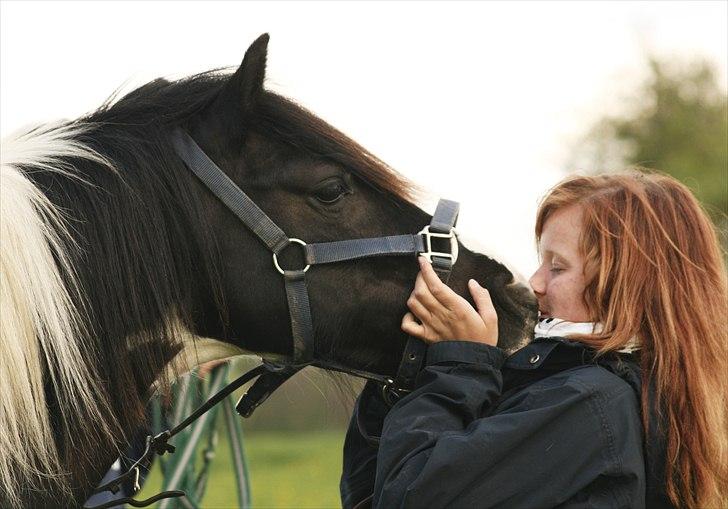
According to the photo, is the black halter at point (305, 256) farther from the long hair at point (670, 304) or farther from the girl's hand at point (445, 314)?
the long hair at point (670, 304)

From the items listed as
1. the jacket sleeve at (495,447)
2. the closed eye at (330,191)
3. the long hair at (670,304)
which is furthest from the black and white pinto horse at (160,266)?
the jacket sleeve at (495,447)

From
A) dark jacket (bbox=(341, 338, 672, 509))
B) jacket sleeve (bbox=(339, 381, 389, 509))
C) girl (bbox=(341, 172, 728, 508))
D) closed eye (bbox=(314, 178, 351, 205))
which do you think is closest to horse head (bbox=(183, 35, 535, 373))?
closed eye (bbox=(314, 178, 351, 205))

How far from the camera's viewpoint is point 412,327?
2598mm

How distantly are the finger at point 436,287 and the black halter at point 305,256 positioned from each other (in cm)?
5

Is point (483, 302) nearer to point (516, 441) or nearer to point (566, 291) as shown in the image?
point (566, 291)

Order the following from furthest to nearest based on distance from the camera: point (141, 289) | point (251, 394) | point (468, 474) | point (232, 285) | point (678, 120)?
point (678, 120) → point (251, 394) → point (232, 285) → point (141, 289) → point (468, 474)

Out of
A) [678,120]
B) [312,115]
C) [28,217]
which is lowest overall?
[678,120]

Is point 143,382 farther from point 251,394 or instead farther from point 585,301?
→ point 585,301

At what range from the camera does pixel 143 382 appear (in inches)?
97.0

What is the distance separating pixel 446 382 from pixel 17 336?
1081 millimetres

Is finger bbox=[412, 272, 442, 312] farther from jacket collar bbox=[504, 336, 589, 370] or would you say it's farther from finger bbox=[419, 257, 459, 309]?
jacket collar bbox=[504, 336, 589, 370]

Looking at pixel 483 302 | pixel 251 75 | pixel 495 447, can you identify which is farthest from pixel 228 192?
pixel 495 447

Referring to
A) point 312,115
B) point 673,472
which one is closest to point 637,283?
point 673,472

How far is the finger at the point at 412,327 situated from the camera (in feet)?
8.47
